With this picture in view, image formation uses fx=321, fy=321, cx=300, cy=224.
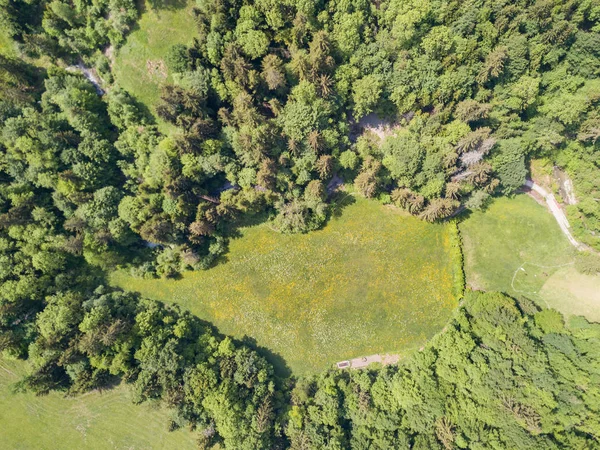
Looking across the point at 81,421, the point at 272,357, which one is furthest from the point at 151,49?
the point at 81,421

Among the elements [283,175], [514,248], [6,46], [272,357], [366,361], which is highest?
[6,46]

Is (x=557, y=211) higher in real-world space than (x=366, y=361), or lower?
higher

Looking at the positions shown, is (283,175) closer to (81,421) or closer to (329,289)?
(329,289)

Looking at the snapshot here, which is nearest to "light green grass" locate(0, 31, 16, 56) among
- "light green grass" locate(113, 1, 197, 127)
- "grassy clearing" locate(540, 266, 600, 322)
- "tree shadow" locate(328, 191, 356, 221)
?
"light green grass" locate(113, 1, 197, 127)

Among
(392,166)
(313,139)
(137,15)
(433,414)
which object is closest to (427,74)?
(392,166)

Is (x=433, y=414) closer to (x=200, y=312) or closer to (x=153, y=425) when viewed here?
(x=200, y=312)

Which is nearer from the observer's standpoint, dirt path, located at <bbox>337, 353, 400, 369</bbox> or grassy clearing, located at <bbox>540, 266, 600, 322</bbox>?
grassy clearing, located at <bbox>540, 266, 600, 322</bbox>

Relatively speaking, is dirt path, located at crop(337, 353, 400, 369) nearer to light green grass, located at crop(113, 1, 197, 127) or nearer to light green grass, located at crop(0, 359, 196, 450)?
light green grass, located at crop(0, 359, 196, 450)
